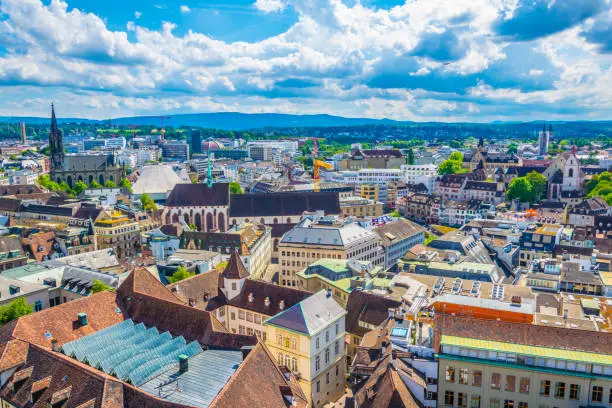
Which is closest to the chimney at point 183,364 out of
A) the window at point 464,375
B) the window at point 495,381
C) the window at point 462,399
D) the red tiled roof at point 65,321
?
the red tiled roof at point 65,321

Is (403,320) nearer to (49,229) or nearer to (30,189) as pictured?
(49,229)

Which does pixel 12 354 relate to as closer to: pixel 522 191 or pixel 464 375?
pixel 464 375

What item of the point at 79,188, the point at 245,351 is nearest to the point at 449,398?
the point at 245,351

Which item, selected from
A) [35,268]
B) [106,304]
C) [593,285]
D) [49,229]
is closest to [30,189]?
[49,229]

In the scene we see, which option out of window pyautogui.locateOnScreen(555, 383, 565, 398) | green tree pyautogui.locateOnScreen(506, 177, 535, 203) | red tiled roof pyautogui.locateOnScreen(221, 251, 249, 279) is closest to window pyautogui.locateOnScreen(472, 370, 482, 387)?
window pyautogui.locateOnScreen(555, 383, 565, 398)

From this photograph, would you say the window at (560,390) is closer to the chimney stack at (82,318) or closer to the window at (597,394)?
the window at (597,394)
